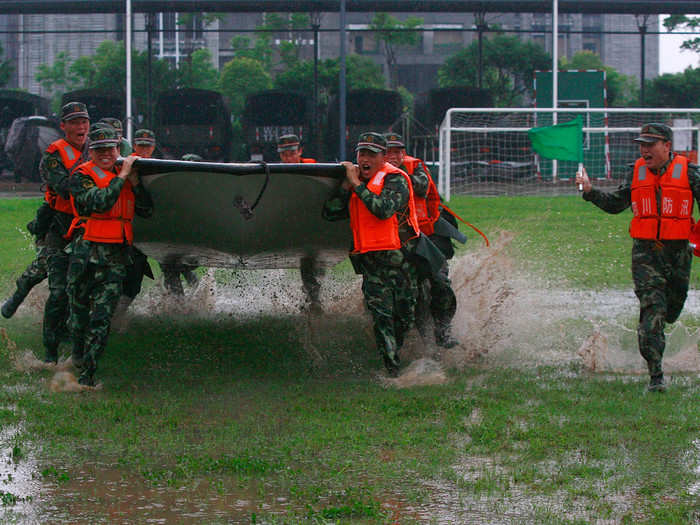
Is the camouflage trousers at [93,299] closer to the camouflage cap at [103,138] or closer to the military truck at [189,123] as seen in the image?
the camouflage cap at [103,138]

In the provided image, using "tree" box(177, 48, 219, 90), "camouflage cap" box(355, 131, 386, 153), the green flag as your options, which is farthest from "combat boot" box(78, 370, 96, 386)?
"tree" box(177, 48, 219, 90)

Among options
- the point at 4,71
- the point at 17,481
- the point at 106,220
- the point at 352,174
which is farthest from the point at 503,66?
the point at 17,481

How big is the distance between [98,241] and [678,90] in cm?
3407

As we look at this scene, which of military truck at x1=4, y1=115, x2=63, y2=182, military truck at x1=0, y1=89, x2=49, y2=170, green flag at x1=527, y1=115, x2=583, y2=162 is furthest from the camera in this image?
military truck at x1=0, y1=89, x2=49, y2=170

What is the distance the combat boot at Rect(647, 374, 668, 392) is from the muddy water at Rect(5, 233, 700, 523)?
0.74m

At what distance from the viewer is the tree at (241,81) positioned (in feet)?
145

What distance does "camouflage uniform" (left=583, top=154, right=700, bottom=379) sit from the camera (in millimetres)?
7145

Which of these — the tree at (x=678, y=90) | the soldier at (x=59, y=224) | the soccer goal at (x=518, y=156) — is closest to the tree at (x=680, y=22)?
the tree at (x=678, y=90)

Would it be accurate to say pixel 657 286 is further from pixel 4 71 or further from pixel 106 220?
pixel 4 71

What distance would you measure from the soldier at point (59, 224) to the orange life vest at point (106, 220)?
2.32 feet

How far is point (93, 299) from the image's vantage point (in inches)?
289

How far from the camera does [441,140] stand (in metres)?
22.7

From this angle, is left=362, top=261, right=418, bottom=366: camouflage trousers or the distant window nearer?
left=362, top=261, right=418, bottom=366: camouflage trousers

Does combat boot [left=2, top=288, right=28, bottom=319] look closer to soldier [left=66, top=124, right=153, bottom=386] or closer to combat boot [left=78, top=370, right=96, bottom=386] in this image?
soldier [left=66, top=124, right=153, bottom=386]
